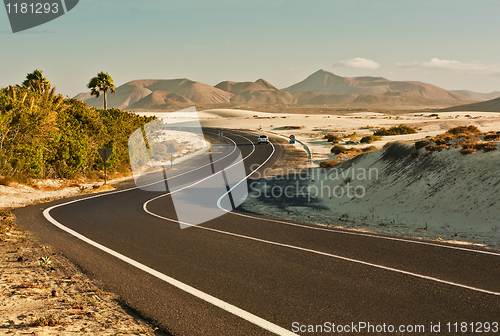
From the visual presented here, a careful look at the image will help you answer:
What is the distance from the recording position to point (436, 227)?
13.4 metres

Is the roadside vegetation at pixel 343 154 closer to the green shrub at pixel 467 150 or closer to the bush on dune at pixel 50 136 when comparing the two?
the green shrub at pixel 467 150

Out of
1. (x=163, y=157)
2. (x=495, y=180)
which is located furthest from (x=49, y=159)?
(x=495, y=180)

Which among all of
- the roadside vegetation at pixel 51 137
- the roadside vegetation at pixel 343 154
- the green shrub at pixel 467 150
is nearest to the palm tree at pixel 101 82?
the roadside vegetation at pixel 51 137

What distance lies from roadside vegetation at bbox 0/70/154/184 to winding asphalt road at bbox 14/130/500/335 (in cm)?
951

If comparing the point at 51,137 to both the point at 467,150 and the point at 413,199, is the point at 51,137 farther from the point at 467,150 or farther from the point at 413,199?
the point at 467,150

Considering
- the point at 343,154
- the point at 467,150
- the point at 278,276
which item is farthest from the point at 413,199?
the point at 343,154

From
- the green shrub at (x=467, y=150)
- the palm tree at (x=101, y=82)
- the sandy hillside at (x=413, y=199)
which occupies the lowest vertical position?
the sandy hillside at (x=413, y=199)

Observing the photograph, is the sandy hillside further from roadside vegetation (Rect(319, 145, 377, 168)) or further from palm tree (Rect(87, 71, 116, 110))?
palm tree (Rect(87, 71, 116, 110))

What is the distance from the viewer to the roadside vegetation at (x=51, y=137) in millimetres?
20578

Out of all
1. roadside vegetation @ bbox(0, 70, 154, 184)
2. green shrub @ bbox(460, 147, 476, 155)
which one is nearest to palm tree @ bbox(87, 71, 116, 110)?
roadside vegetation @ bbox(0, 70, 154, 184)

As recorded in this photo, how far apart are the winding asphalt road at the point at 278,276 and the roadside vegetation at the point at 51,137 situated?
951 cm

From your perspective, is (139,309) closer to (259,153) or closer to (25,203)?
A: (25,203)

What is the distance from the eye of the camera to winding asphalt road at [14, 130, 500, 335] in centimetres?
600

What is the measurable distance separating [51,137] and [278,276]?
65.7 ft
